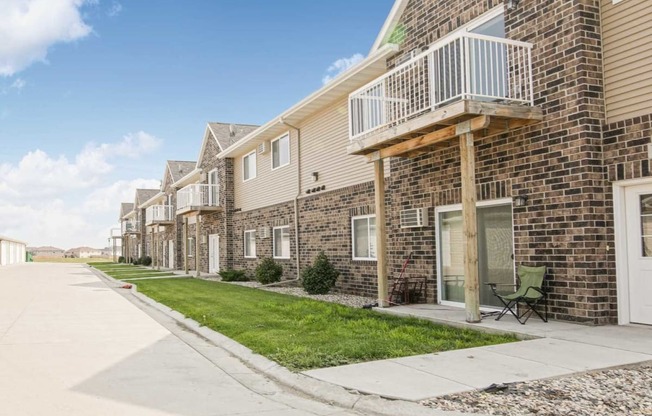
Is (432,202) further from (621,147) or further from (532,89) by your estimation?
(621,147)

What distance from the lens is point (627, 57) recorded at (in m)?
8.41

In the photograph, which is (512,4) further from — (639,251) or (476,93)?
(639,251)

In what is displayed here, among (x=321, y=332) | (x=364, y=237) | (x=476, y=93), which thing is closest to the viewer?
(x=321, y=332)

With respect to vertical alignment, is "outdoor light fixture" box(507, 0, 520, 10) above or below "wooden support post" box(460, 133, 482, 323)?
above

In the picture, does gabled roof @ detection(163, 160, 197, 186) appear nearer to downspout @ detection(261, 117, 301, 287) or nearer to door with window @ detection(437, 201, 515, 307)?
downspout @ detection(261, 117, 301, 287)

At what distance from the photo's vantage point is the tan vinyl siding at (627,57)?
8.09m

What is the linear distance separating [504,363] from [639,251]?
3336mm

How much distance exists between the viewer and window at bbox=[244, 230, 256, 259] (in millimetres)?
23062

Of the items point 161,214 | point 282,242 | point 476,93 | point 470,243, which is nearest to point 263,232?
point 282,242

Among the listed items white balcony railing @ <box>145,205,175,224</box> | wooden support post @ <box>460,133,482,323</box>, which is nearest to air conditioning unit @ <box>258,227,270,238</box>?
wooden support post @ <box>460,133,482,323</box>

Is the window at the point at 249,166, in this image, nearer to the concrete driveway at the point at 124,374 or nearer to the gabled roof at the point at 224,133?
the gabled roof at the point at 224,133

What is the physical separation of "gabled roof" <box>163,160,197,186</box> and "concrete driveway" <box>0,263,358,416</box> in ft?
89.0

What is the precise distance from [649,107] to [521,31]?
260 centimetres

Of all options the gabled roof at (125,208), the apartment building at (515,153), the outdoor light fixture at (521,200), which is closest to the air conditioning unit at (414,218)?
the apartment building at (515,153)
